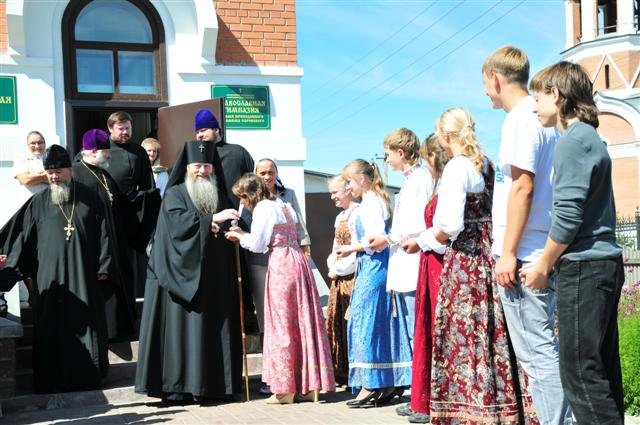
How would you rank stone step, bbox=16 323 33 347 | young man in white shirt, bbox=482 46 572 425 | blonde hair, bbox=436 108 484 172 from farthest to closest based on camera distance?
stone step, bbox=16 323 33 347 → blonde hair, bbox=436 108 484 172 → young man in white shirt, bbox=482 46 572 425

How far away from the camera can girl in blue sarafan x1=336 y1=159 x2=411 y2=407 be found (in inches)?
A: 267

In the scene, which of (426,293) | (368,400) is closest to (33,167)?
(368,400)

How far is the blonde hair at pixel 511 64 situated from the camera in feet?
14.8

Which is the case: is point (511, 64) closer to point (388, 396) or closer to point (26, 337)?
point (388, 396)

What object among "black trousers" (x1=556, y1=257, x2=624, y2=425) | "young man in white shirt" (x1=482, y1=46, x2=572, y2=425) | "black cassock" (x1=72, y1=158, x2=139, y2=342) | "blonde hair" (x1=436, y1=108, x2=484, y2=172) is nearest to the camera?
"black trousers" (x1=556, y1=257, x2=624, y2=425)

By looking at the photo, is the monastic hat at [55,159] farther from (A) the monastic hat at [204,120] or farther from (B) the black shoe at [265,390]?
(B) the black shoe at [265,390]

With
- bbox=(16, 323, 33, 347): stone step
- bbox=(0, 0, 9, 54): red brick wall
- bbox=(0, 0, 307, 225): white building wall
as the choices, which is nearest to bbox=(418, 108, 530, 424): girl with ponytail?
bbox=(16, 323, 33, 347): stone step

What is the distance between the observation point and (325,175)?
1683 cm

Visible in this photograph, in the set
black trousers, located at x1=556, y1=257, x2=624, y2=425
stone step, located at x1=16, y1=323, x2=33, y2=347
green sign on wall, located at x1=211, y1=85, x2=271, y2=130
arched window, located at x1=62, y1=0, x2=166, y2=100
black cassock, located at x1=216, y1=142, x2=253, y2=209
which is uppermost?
arched window, located at x1=62, y1=0, x2=166, y2=100

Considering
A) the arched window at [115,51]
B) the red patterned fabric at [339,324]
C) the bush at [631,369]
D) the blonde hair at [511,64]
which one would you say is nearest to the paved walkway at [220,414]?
the bush at [631,369]

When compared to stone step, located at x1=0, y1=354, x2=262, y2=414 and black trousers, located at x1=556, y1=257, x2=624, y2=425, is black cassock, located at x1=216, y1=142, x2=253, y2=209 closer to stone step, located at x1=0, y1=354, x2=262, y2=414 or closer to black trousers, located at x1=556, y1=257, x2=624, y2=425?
stone step, located at x1=0, y1=354, x2=262, y2=414

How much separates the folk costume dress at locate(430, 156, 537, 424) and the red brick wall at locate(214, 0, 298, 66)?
226 inches

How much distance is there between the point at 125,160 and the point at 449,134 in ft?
15.5

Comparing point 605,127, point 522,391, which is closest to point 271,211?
point 522,391
